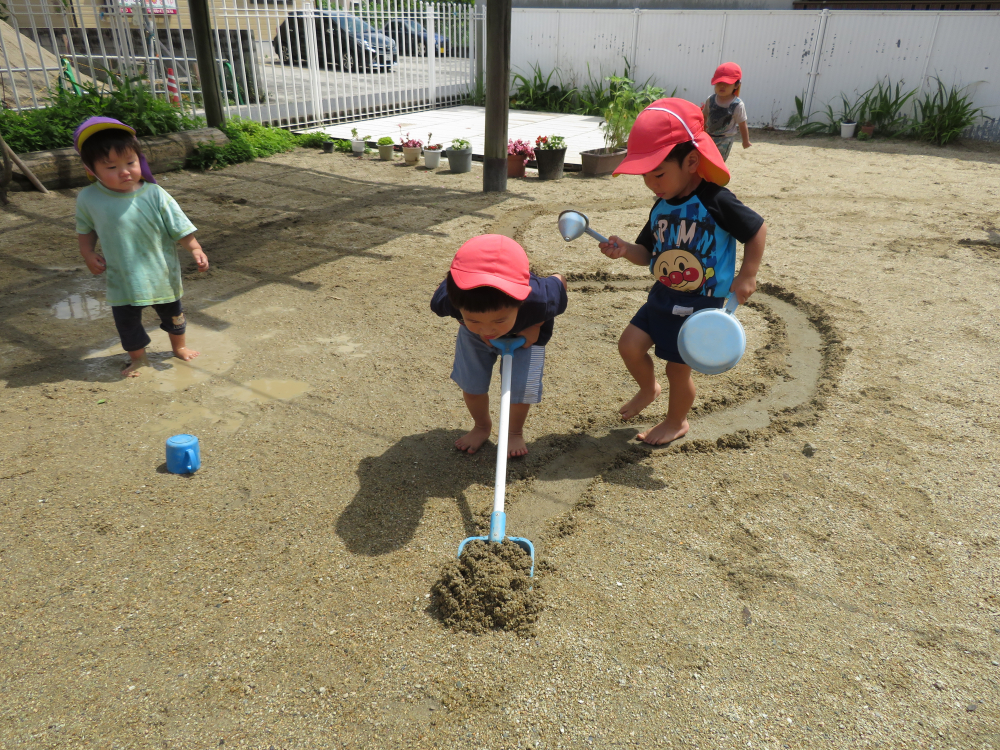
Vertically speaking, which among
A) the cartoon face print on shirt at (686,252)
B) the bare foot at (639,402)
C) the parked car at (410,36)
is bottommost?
the bare foot at (639,402)

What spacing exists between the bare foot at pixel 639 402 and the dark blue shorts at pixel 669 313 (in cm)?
31

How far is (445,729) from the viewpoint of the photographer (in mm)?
1829

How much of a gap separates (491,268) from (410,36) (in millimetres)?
11929

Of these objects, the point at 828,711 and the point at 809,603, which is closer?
the point at 828,711

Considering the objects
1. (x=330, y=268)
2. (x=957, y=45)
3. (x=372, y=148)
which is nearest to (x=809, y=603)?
(x=330, y=268)

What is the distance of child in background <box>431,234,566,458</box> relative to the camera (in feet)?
7.72

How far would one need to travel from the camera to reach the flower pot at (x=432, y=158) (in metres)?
8.95

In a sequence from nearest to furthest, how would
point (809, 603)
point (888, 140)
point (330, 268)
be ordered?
point (809, 603)
point (330, 268)
point (888, 140)

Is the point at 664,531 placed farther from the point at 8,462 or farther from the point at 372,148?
the point at 372,148

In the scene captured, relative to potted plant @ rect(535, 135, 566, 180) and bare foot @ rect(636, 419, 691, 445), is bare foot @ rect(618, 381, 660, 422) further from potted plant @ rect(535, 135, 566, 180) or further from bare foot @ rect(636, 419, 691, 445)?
potted plant @ rect(535, 135, 566, 180)

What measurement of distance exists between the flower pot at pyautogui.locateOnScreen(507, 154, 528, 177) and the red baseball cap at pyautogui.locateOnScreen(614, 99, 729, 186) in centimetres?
599

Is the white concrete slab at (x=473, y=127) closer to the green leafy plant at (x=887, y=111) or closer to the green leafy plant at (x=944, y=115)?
the green leafy plant at (x=887, y=111)

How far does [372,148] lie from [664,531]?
8730 millimetres

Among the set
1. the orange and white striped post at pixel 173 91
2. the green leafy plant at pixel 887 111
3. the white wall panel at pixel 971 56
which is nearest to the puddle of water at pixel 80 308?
the orange and white striped post at pixel 173 91
